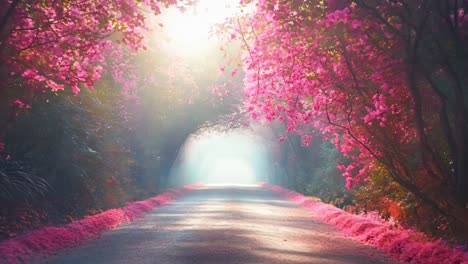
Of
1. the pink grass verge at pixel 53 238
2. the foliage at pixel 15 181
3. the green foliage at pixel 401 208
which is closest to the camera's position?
the pink grass verge at pixel 53 238

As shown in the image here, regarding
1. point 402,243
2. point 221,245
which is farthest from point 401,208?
point 221,245

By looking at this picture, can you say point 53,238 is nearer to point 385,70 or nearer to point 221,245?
point 221,245

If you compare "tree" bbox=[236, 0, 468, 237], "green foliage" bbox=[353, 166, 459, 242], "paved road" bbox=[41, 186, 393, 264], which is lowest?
"paved road" bbox=[41, 186, 393, 264]

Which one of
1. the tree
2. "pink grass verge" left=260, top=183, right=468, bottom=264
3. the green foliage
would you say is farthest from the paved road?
the tree

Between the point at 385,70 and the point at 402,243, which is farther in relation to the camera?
the point at 385,70

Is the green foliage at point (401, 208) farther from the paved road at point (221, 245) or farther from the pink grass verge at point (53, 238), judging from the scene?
the pink grass verge at point (53, 238)

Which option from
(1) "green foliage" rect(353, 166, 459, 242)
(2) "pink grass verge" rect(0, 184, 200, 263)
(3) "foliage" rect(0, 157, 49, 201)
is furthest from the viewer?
(3) "foliage" rect(0, 157, 49, 201)

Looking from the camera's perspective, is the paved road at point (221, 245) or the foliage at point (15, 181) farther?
the foliage at point (15, 181)

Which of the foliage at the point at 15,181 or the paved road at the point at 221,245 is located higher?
the foliage at the point at 15,181

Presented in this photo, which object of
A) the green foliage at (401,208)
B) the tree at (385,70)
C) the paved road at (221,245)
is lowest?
the paved road at (221,245)

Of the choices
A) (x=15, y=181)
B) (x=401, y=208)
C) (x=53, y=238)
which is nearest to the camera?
(x=53, y=238)

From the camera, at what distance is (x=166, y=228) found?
16125 millimetres

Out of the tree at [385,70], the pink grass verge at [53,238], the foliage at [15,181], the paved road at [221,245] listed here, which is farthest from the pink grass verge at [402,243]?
the foliage at [15,181]

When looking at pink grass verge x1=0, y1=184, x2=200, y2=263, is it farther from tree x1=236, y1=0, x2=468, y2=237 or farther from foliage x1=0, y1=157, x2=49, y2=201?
tree x1=236, y1=0, x2=468, y2=237
